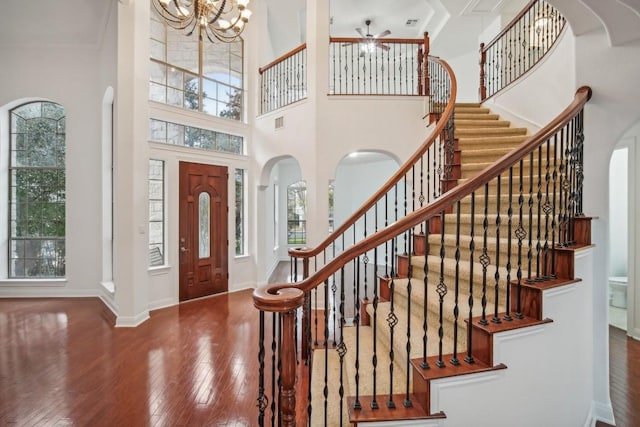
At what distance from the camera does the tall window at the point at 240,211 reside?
6008 millimetres

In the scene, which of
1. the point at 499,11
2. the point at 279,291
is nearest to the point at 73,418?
the point at 279,291

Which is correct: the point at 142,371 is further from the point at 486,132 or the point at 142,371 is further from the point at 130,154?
the point at 486,132

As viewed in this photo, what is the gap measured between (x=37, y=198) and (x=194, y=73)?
12.1 feet

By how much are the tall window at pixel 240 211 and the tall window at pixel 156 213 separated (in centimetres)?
141

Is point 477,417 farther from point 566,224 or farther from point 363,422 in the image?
point 566,224

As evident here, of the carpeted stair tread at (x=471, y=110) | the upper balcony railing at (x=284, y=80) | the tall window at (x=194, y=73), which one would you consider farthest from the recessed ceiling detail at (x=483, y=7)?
the tall window at (x=194, y=73)

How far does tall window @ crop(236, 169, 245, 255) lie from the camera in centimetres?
601

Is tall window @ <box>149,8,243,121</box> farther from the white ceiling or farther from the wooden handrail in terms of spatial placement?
the white ceiling

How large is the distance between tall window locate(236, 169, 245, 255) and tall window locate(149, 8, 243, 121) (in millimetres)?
1145

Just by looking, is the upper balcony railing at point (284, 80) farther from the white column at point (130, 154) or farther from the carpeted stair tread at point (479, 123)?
the carpeted stair tread at point (479, 123)

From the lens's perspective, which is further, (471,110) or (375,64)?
(375,64)

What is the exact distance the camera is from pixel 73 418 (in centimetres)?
228

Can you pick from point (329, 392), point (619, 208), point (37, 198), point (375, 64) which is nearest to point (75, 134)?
point (37, 198)

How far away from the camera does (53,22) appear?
5180 millimetres
